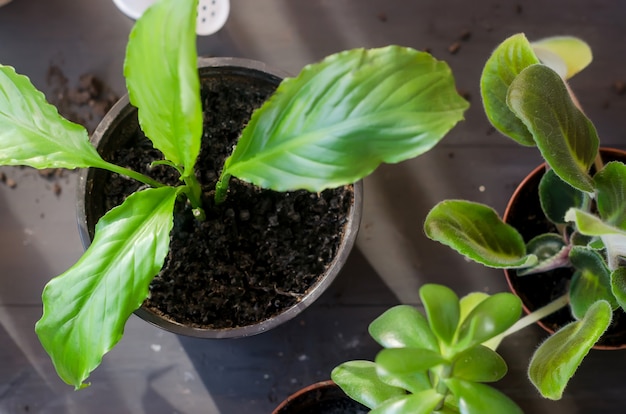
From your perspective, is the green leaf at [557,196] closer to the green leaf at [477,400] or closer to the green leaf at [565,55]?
the green leaf at [565,55]

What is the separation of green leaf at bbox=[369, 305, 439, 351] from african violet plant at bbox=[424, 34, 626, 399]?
Answer: 0.27ft

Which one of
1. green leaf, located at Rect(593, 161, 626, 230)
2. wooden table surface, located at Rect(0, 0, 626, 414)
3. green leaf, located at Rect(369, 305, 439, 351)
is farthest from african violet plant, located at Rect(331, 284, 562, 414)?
wooden table surface, located at Rect(0, 0, 626, 414)

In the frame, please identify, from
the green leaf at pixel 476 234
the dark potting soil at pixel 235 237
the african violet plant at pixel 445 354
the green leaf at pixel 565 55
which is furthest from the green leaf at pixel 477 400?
the green leaf at pixel 565 55

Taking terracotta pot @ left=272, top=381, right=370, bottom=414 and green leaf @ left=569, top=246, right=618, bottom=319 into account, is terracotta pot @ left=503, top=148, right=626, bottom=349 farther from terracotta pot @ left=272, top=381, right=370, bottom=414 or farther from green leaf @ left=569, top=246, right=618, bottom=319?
terracotta pot @ left=272, top=381, right=370, bottom=414

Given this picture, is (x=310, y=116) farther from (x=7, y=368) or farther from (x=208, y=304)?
(x=7, y=368)

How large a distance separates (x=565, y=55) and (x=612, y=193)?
0.75 feet

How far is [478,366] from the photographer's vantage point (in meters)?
0.60

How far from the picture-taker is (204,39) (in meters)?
0.91

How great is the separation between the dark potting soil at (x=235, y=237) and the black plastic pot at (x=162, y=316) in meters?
0.03

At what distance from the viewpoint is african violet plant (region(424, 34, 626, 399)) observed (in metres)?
0.55

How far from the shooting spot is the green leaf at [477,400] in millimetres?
573

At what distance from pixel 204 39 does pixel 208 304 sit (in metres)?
0.39

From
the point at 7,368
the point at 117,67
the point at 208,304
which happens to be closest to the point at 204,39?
the point at 117,67

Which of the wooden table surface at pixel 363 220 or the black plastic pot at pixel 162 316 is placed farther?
the wooden table surface at pixel 363 220
